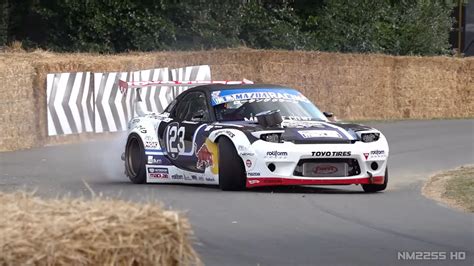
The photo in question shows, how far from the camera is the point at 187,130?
14.1 meters

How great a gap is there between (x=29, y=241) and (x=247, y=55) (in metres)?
22.7

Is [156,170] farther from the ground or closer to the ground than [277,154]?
closer to the ground

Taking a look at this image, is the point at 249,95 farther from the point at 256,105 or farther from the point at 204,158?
the point at 204,158

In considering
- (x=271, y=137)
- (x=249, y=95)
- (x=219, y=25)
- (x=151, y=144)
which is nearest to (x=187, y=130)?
(x=151, y=144)

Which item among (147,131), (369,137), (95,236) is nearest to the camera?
(95,236)

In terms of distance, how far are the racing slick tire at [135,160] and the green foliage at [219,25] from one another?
53.0 ft

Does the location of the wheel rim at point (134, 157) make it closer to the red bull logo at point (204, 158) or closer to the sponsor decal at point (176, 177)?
the sponsor decal at point (176, 177)

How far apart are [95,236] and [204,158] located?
7.69m

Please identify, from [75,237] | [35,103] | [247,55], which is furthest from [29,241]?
[247,55]

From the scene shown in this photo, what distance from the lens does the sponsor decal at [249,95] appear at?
46.9 ft

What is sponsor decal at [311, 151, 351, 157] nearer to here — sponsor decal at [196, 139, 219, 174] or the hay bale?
sponsor decal at [196, 139, 219, 174]

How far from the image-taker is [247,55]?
2838cm

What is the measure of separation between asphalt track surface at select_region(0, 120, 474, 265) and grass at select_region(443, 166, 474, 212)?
33 centimetres

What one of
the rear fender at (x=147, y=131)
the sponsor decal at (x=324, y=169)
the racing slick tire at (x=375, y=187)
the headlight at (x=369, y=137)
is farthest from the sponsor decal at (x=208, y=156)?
the racing slick tire at (x=375, y=187)
